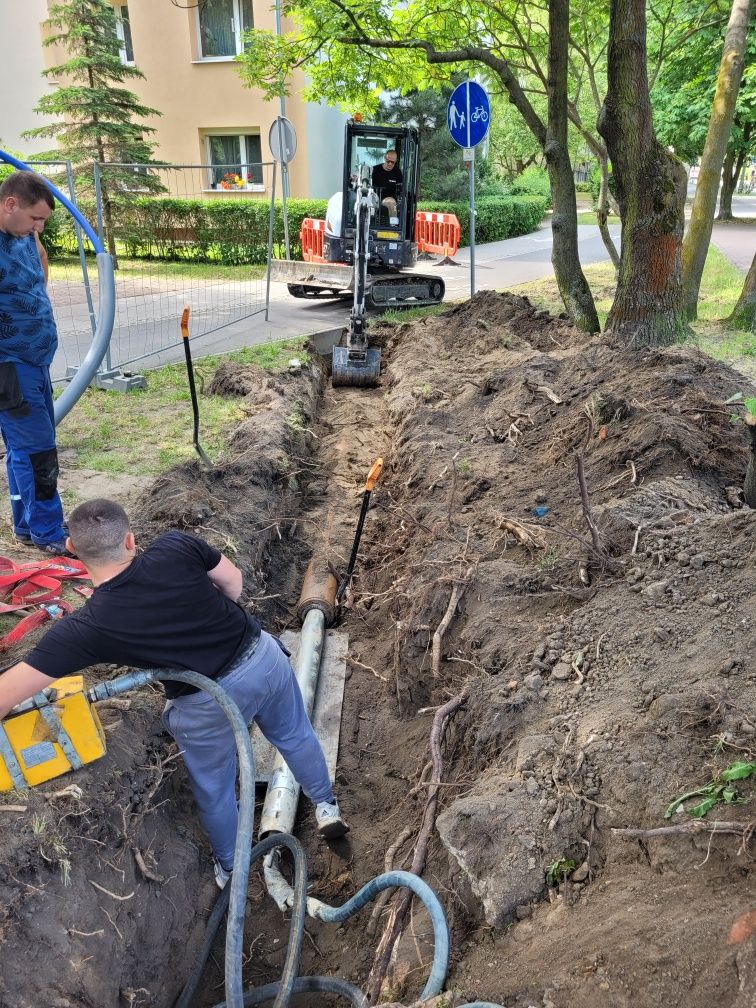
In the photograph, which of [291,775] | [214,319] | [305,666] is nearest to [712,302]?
[214,319]

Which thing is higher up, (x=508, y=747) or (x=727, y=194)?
(x=727, y=194)

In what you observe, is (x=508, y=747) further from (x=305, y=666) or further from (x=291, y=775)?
(x=305, y=666)

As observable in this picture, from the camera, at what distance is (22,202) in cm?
435

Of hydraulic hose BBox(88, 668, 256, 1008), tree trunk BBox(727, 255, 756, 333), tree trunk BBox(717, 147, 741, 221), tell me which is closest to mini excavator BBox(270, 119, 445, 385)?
tree trunk BBox(727, 255, 756, 333)

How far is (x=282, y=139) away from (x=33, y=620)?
11.0 metres

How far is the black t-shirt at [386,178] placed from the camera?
41.6 ft

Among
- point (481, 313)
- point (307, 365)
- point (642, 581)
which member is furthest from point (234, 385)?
point (642, 581)

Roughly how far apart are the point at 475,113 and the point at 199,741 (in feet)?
34.6

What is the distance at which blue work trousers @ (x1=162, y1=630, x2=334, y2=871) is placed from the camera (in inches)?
117

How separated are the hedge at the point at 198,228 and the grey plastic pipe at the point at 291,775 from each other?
9448 mm

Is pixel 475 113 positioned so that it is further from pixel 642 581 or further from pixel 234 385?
pixel 642 581

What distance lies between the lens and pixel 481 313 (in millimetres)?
10664

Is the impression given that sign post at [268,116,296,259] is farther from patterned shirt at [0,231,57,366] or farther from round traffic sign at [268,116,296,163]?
patterned shirt at [0,231,57,366]

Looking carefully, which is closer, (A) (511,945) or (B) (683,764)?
(A) (511,945)
